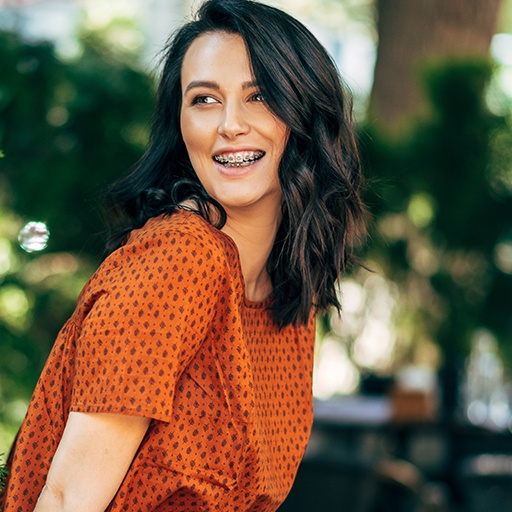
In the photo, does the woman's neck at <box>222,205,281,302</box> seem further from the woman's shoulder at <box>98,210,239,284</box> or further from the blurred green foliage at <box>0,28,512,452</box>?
the blurred green foliage at <box>0,28,512,452</box>

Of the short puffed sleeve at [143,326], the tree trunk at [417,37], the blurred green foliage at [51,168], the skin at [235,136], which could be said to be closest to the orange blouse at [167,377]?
the short puffed sleeve at [143,326]

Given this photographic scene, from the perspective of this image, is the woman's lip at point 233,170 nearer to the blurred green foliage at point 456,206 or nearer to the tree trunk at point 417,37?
the blurred green foliage at point 456,206

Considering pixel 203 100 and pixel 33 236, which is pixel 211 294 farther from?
pixel 33 236

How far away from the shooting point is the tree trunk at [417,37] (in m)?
6.71

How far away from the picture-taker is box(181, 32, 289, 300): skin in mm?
1746

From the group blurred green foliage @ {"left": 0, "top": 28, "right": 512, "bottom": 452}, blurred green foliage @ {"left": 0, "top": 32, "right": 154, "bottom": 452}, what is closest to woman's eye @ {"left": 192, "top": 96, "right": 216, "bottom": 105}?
blurred green foliage @ {"left": 0, "top": 28, "right": 512, "bottom": 452}

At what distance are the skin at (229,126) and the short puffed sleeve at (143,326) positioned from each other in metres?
0.22

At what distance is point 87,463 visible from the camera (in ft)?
4.92

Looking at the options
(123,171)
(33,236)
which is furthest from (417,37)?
(33,236)

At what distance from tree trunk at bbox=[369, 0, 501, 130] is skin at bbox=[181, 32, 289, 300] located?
4.87 m

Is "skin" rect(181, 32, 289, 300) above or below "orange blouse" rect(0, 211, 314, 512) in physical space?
above

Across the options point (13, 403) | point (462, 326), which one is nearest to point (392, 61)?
point (462, 326)

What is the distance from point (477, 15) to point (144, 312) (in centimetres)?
572

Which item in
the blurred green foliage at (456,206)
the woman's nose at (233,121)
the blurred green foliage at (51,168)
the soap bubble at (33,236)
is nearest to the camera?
the woman's nose at (233,121)
